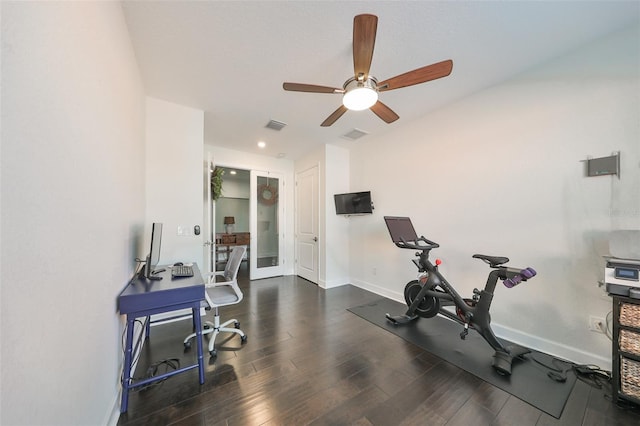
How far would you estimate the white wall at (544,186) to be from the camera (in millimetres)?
1825

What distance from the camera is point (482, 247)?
2.59 metres

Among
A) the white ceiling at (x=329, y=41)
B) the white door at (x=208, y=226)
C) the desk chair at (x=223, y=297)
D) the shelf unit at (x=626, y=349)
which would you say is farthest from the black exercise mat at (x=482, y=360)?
the white ceiling at (x=329, y=41)

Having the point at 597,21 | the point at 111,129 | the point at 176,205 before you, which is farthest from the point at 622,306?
the point at 176,205

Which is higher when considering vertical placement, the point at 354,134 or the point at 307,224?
the point at 354,134

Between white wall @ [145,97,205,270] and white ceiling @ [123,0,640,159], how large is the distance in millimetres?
242

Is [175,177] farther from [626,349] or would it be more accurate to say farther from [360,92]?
[626,349]

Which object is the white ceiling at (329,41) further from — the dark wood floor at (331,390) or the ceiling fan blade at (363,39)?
the dark wood floor at (331,390)

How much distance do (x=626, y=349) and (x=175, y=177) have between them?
176 inches

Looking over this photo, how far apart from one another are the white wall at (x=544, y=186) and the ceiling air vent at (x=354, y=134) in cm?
96

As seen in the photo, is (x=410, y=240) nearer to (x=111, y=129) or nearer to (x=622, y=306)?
(x=622, y=306)

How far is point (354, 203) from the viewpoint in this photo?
4012mm

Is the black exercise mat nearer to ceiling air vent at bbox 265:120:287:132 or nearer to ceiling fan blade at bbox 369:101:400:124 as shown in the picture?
ceiling fan blade at bbox 369:101:400:124

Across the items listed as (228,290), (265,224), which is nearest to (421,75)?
(228,290)

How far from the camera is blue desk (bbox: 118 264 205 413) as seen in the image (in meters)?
1.49
